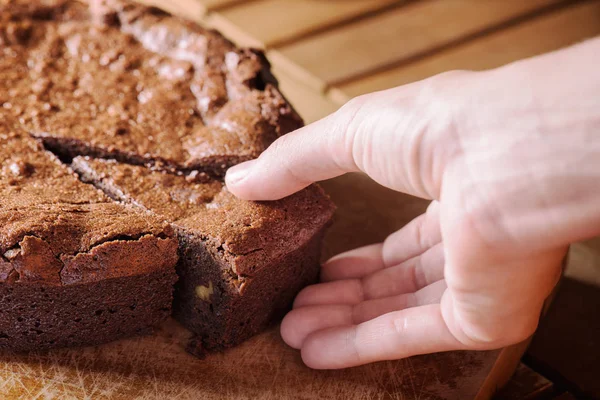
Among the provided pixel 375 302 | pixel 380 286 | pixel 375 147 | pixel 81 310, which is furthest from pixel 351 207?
pixel 81 310

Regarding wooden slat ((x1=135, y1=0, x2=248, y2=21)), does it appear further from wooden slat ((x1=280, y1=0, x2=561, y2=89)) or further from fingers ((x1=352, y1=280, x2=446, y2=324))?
fingers ((x1=352, y1=280, x2=446, y2=324))

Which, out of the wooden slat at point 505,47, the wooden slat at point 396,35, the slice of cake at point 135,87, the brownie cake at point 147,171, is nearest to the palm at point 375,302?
the brownie cake at point 147,171

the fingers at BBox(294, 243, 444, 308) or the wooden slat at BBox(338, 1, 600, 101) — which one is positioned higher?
the wooden slat at BBox(338, 1, 600, 101)

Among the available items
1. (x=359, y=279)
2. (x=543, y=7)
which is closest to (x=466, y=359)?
(x=359, y=279)

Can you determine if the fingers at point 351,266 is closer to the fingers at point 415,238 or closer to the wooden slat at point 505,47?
the fingers at point 415,238

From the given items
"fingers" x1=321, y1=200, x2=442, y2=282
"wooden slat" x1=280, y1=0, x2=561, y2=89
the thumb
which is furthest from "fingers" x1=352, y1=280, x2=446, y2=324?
"wooden slat" x1=280, y1=0, x2=561, y2=89

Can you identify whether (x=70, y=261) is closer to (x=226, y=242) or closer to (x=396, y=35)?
(x=226, y=242)
